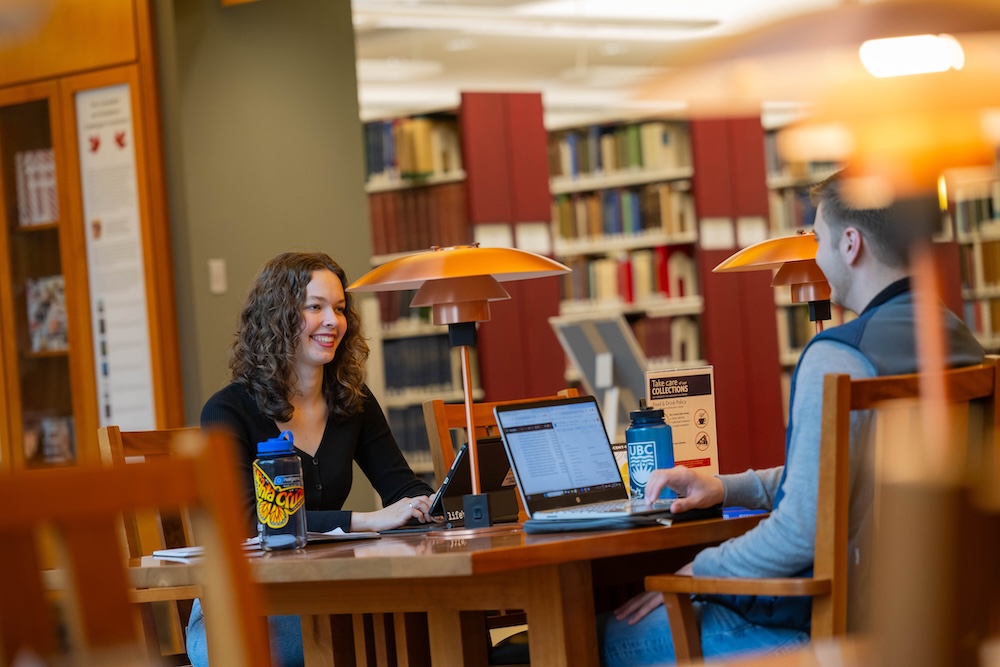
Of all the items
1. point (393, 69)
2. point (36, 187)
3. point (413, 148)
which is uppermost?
point (393, 69)

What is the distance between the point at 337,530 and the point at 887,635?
173cm

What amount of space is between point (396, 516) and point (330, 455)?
45 cm

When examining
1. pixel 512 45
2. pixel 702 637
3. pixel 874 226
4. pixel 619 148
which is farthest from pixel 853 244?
pixel 512 45

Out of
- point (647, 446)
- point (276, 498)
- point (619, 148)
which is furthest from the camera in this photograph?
point (619, 148)

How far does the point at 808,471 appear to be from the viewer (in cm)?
190

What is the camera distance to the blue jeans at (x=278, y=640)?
242cm

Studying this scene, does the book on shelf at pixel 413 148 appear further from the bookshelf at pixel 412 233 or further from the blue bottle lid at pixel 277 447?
the blue bottle lid at pixel 277 447

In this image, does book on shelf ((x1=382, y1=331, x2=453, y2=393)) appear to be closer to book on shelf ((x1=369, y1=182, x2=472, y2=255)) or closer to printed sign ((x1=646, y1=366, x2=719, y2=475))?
book on shelf ((x1=369, y1=182, x2=472, y2=255))

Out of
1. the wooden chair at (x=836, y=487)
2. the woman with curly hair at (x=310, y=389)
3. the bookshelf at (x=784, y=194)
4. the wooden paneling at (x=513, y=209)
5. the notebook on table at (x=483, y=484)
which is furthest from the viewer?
the bookshelf at (x=784, y=194)

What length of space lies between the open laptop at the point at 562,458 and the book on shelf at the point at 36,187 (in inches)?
→ 127

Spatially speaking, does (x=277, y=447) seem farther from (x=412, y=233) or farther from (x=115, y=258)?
(x=412, y=233)

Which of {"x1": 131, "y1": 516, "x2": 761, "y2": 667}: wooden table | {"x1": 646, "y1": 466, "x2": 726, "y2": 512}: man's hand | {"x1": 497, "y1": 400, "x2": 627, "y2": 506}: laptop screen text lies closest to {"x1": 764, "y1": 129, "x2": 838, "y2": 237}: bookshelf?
{"x1": 497, "y1": 400, "x2": 627, "y2": 506}: laptop screen text

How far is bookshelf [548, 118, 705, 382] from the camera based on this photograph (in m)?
7.23

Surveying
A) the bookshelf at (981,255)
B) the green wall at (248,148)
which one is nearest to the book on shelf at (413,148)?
the green wall at (248,148)
